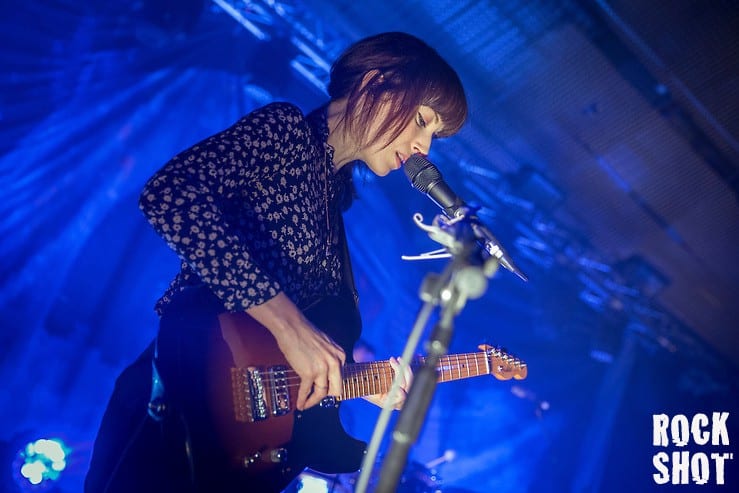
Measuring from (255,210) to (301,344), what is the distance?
0.61 m

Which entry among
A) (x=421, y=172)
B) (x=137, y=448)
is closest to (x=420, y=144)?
(x=421, y=172)

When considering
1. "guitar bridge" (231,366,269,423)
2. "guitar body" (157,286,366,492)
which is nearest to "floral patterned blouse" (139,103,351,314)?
"guitar body" (157,286,366,492)

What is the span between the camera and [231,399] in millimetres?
1642

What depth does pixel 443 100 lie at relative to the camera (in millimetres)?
2291

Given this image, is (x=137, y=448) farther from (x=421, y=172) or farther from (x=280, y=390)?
(x=421, y=172)

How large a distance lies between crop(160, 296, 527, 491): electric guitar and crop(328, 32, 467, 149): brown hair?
3.64ft

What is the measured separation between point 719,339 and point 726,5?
19.8 feet

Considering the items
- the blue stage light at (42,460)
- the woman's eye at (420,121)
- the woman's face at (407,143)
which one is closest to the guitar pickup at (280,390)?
the woman's face at (407,143)

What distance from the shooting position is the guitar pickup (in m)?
1.77

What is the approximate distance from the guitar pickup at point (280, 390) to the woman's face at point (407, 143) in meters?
1.16

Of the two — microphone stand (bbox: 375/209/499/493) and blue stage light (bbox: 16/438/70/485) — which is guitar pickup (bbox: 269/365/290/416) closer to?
microphone stand (bbox: 375/209/499/493)

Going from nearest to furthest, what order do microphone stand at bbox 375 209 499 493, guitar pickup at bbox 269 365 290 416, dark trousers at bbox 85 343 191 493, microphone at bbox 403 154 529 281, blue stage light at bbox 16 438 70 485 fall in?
microphone stand at bbox 375 209 499 493 → dark trousers at bbox 85 343 191 493 → guitar pickup at bbox 269 365 290 416 → microphone at bbox 403 154 529 281 → blue stage light at bbox 16 438 70 485

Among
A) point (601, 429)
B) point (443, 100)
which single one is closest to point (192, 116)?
point (443, 100)

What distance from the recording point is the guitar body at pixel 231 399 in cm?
154
